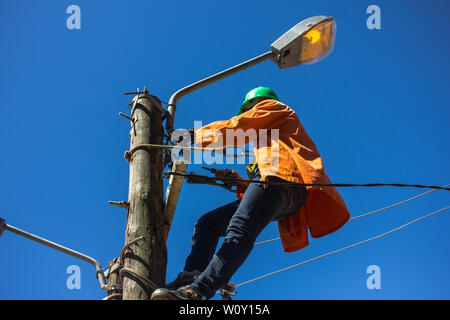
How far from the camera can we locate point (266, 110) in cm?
386

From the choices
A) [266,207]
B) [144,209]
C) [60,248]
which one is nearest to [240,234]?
[266,207]

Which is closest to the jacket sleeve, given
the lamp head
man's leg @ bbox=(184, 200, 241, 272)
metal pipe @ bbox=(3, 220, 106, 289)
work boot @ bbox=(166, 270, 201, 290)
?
the lamp head

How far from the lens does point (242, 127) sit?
3.72 meters

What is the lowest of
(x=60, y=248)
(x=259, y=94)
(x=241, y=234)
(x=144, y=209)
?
(x=241, y=234)

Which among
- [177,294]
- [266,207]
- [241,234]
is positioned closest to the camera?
[177,294]

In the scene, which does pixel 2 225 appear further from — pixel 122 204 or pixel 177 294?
pixel 177 294

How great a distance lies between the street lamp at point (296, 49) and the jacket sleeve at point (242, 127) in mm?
485

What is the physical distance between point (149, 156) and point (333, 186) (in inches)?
55.0

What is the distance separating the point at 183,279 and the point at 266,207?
2.83ft

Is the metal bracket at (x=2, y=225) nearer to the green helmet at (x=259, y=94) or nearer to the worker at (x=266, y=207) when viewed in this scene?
the worker at (x=266, y=207)

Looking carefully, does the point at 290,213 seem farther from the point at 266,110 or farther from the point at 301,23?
the point at 301,23

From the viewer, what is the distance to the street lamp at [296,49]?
4137 mm

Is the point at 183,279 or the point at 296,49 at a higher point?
the point at 296,49

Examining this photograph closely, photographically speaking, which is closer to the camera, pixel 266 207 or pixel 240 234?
pixel 240 234
